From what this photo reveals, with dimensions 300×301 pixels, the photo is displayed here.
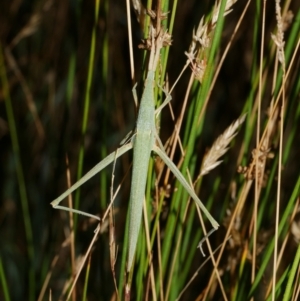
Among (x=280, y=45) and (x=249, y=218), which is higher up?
(x=280, y=45)

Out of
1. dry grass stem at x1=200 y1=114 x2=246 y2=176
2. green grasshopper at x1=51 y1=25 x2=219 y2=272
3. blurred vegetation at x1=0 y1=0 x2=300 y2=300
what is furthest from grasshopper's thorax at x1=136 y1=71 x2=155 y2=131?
blurred vegetation at x1=0 y1=0 x2=300 y2=300

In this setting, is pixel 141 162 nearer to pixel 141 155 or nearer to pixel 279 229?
pixel 141 155

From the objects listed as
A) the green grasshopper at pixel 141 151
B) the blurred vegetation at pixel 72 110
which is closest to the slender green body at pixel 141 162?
the green grasshopper at pixel 141 151

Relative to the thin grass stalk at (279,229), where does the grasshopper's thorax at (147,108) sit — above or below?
above

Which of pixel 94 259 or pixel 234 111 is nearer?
pixel 94 259

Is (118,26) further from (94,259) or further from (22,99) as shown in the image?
(94,259)

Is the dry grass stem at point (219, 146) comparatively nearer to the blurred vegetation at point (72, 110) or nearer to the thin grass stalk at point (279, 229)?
the thin grass stalk at point (279, 229)

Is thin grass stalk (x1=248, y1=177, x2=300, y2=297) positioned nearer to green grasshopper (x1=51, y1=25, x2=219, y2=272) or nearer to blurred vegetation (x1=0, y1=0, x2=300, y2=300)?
green grasshopper (x1=51, y1=25, x2=219, y2=272)

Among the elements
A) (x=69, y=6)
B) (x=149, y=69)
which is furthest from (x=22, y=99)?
(x=149, y=69)

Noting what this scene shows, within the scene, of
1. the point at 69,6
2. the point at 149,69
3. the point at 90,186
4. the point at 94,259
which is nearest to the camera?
the point at 149,69
